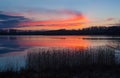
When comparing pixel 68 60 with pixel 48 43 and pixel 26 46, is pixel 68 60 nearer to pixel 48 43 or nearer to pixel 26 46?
pixel 26 46

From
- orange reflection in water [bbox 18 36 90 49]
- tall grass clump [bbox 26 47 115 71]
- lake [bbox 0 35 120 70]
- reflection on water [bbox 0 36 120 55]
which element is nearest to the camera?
tall grass clump [bbox 26 47 115 71]

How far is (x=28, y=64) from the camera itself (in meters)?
13.8

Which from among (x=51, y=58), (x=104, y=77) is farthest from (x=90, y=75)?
(x=51, y=58)

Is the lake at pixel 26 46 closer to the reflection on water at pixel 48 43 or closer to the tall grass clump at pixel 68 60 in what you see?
the reflection on water at pixel 48 43

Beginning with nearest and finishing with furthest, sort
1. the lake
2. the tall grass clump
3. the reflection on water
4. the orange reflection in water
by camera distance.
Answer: the tall grass clump
the lake
the reflection on water
the orange reflection in water

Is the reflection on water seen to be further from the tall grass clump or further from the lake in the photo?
the tall grass clump

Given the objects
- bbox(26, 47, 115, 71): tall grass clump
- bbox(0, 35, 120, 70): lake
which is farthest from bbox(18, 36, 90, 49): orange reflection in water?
bbox(26, 47, 115, 71): tall grass clump

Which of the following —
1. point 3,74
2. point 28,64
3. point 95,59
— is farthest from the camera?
point 95,59

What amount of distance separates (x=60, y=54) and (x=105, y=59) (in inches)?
119

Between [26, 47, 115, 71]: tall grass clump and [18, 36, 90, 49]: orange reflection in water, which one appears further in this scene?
[18, 36, 90, 49]: orange reflection in water

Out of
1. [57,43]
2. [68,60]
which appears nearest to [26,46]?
[57,43]

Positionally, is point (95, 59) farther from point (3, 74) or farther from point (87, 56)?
point (3, 74)

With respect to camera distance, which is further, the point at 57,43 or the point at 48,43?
the point at 48,43

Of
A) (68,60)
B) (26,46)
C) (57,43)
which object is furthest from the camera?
(57,43)
